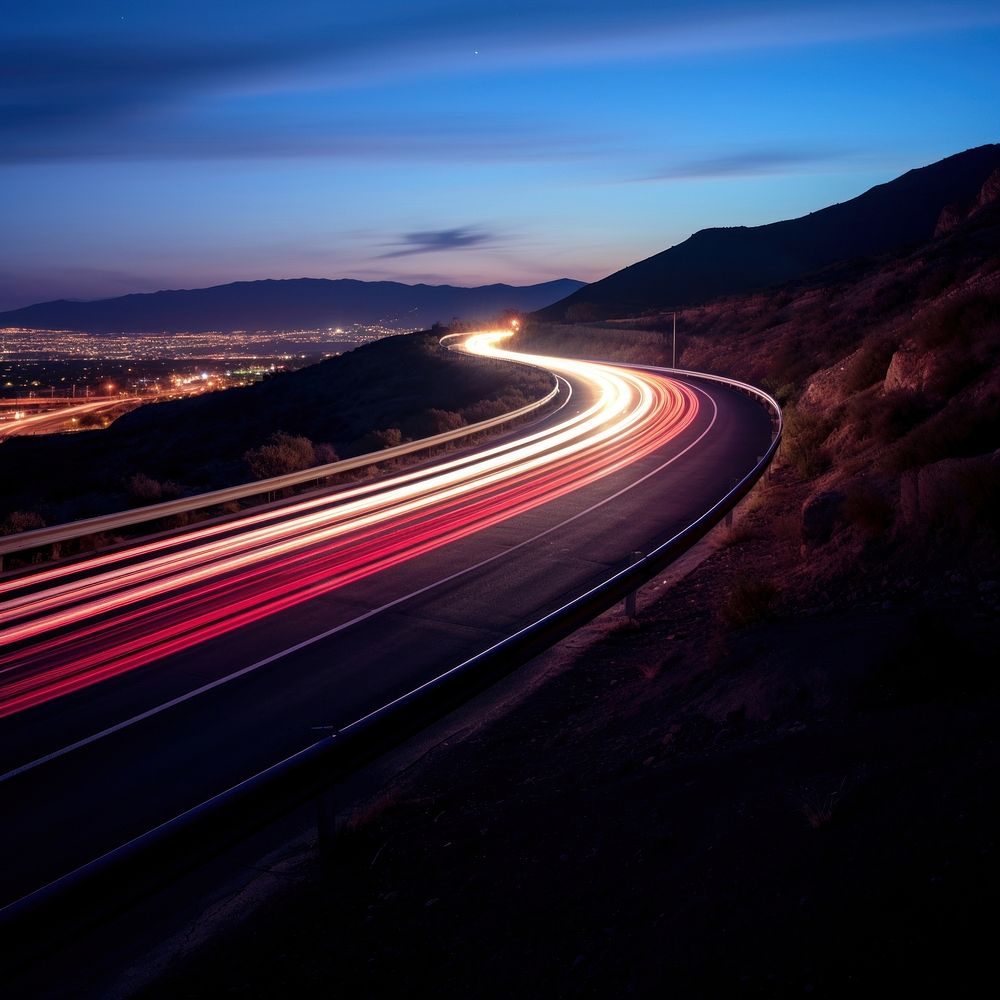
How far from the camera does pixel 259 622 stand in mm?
11516

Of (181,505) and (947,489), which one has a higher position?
(947,489)

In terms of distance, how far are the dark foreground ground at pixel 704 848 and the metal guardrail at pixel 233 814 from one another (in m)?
0.60

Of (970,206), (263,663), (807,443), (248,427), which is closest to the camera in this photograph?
(263,663)

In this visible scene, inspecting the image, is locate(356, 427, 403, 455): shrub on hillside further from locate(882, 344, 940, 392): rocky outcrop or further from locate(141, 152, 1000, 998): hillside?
locate(141, 152, 1000, 998): hillside

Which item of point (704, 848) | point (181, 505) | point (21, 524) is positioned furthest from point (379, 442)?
point (704, 848)

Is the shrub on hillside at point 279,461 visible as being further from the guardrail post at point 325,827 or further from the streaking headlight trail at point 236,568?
the guardrail post at point 325,827

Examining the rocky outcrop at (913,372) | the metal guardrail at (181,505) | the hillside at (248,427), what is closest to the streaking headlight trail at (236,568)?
the metal guardrail at (181,505)

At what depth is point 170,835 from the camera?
421cm

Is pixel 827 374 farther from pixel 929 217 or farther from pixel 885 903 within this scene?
pixel 929 217

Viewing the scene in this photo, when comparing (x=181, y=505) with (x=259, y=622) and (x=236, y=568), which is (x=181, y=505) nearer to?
(x=236, y=568)

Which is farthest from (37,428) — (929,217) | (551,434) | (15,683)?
(929,217)

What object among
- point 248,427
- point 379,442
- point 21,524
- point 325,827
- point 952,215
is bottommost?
point 248,427

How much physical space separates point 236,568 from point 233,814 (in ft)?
32.7

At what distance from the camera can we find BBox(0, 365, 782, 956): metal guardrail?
3.71 meters
